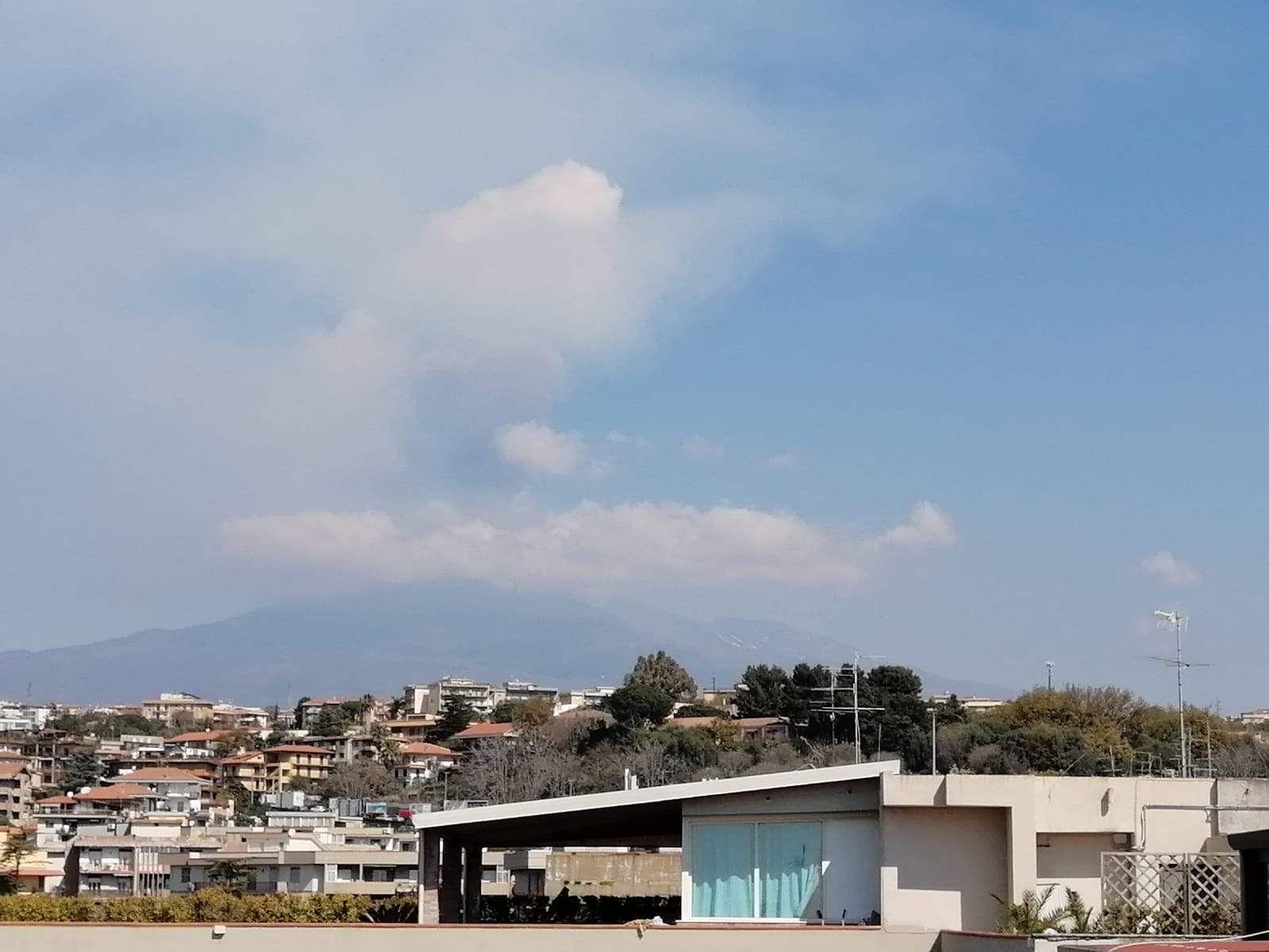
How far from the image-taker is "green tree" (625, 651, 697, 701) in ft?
510

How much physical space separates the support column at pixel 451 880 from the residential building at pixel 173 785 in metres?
87.9

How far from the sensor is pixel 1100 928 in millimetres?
23500

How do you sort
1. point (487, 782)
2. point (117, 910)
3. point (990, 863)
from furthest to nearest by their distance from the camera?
1. point (487, 782)
2. point (117, 910)
3. point (990, 863)

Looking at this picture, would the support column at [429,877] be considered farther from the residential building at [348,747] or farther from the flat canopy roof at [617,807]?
the residential building at [348,747]

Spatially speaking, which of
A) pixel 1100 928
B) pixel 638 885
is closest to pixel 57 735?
pixel 638 885

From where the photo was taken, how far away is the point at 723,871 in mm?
26391

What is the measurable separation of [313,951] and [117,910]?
21.1 feet

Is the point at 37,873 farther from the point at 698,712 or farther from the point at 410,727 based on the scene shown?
the point at 410,727

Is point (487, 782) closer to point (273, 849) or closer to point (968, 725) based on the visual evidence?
point (968, 725)

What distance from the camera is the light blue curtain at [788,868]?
84.8 ft

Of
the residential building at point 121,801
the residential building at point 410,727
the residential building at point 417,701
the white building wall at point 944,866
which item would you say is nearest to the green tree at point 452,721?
the residential building at point 410,727

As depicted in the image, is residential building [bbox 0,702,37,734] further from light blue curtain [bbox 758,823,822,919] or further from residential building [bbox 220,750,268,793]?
light blue curtain [bbox 758,823,822,919]

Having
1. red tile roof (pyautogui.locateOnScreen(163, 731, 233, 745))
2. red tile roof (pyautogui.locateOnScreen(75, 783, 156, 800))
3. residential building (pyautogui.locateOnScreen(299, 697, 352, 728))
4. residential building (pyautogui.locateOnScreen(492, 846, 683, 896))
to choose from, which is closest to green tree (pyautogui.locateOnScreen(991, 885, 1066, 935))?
residential building (pyautogui.locateOnScreen(492, 846, 683, 896))

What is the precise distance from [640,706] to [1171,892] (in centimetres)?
9620
